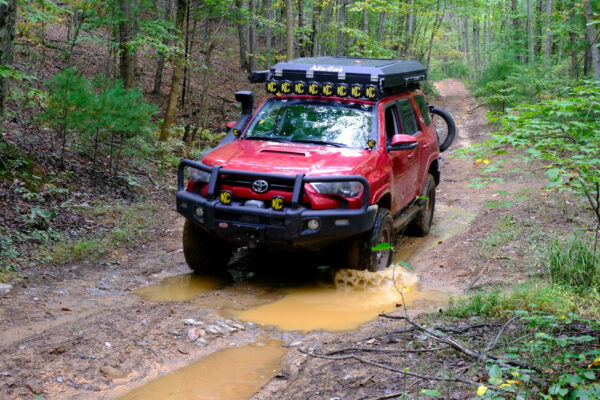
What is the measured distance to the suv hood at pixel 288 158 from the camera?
249 inches

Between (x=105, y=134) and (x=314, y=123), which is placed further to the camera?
(x=105, y=134)

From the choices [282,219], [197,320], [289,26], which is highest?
[289,26]

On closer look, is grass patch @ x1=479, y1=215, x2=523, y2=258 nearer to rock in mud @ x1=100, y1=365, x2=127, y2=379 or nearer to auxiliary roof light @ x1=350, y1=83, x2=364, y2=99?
auxiliary roof light @ x1=350, y1=83, x2=364, y2=99

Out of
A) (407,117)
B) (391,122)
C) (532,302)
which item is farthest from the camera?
(407,117)

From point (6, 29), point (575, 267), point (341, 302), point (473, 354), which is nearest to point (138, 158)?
point (6, 29)

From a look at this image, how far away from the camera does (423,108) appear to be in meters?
9.30

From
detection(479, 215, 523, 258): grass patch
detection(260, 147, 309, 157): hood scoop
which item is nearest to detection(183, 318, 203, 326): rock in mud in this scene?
detection(260, 147, 309, 157): hood scoop

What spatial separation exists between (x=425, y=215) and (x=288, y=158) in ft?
11.3

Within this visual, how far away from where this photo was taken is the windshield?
23.6 ft

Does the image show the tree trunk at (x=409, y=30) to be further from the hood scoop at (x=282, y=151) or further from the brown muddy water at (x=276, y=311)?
the hood scoop at (x=282, y=151)

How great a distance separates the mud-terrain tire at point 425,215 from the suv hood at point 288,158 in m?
2.50

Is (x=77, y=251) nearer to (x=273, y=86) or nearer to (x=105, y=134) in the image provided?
(x=273, y=86)

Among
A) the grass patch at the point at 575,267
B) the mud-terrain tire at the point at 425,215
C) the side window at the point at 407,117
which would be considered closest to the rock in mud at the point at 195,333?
the grass patch at the point at 575,267

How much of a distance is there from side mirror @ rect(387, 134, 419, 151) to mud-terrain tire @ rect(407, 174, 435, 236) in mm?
1946
